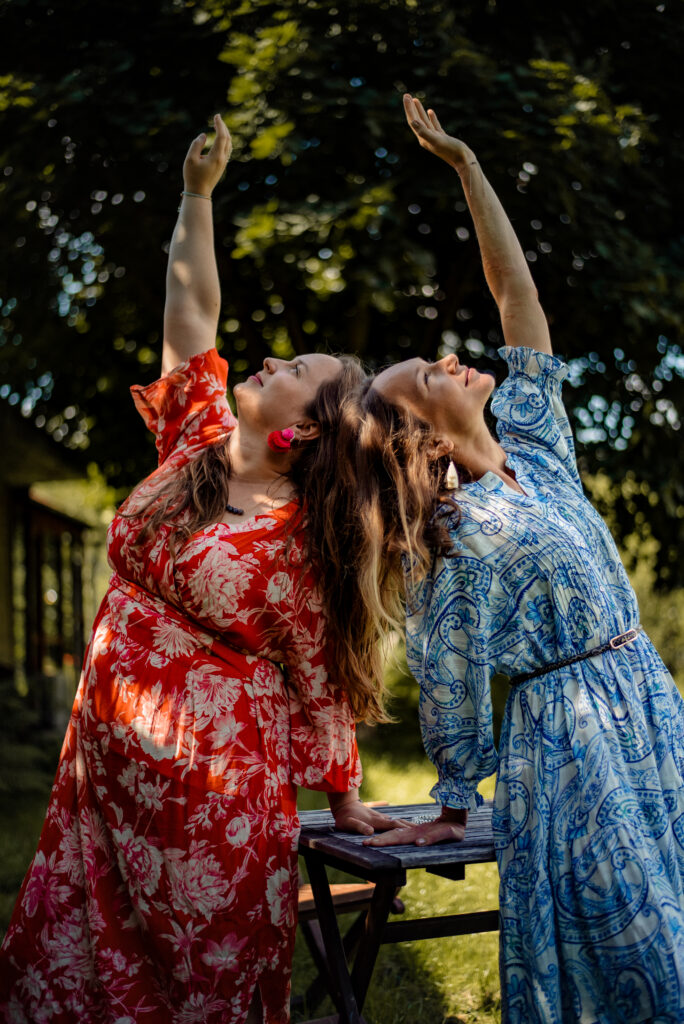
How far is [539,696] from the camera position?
1.98 m

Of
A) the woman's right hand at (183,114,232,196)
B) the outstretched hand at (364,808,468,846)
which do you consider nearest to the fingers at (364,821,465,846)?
the outstretched hand at (364,808,468,846)

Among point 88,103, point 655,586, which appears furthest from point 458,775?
point 655,586

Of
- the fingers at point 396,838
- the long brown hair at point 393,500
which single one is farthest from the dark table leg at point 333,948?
the long brown hair at point 393,500

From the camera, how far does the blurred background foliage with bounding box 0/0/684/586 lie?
19.5 feet

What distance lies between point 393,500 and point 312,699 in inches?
21.3

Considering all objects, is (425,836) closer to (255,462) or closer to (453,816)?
(453,816)

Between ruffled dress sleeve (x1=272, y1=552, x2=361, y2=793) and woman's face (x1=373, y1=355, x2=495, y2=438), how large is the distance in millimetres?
501

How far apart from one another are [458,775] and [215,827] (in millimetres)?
570

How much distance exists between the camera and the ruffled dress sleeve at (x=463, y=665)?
6.60 feet

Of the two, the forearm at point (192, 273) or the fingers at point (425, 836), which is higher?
the forearm at point (192, 273)

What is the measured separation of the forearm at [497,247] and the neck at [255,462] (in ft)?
2.55

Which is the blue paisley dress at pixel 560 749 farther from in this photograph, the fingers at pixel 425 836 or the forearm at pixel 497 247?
the forearm at pixel 497 247

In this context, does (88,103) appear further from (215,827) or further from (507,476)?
(215,827)

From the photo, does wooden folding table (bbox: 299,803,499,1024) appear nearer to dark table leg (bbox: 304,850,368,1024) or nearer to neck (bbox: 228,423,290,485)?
dark table leg (bbox: 304,850,368,1024)
